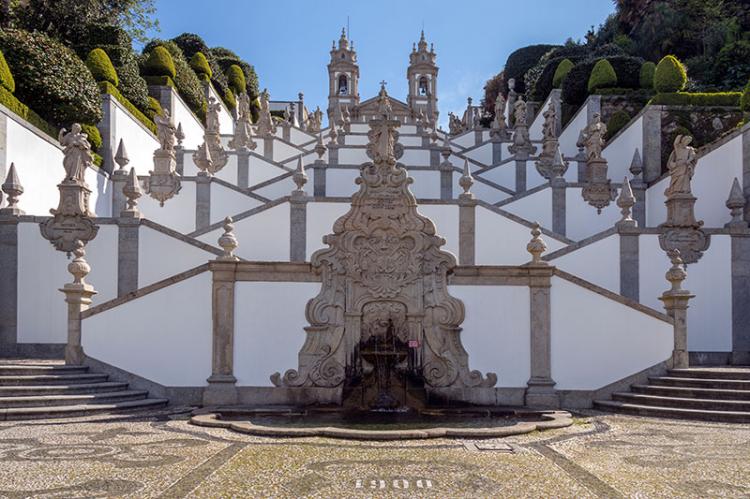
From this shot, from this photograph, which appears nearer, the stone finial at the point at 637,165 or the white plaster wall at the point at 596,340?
the white plaster wall at the point at 596,340

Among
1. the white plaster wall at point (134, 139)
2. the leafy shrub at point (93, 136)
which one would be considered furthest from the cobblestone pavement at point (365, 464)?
the white plaster wall at point (134, 139)

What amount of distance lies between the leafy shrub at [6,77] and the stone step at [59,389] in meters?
10.2

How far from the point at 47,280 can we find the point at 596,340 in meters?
11.4

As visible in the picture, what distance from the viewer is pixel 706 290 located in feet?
56.9

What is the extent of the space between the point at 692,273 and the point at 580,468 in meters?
10.8

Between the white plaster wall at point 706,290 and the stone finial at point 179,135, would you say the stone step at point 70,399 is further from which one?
the stone finial at point 179,135

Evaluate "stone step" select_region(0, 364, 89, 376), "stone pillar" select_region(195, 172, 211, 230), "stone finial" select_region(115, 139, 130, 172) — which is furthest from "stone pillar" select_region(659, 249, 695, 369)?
"stone finial" select_region(115, 139, 130, 172)

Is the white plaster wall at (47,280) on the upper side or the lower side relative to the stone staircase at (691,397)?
upper

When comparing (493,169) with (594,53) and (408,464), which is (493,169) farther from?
(408,464)

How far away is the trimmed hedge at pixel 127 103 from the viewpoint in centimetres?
2509

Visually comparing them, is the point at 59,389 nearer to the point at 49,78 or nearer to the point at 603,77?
the point at 49,78

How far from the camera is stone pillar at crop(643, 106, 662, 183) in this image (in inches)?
981

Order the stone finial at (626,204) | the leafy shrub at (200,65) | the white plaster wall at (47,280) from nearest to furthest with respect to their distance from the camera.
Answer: the white plaster wall at (47,280) < the stone finial at (626,204) < the leafy shrub at (200,65)

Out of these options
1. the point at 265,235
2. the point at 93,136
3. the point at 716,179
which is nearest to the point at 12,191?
the point at 265,235
